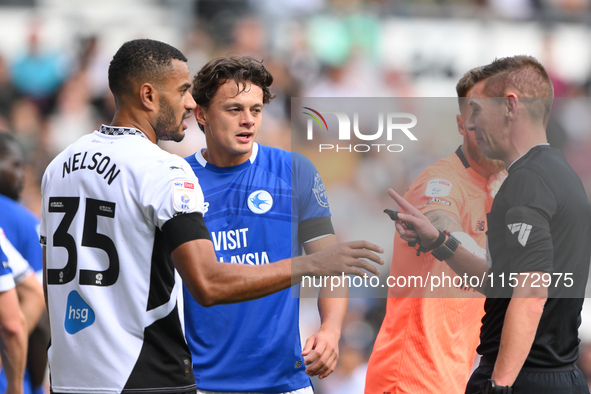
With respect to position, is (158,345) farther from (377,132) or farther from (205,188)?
(377,132)

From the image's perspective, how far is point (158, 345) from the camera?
3197 millimetres

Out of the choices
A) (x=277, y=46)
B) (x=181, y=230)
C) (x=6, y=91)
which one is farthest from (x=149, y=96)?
(x=6, y=91)

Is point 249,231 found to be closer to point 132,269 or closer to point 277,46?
point 132,269

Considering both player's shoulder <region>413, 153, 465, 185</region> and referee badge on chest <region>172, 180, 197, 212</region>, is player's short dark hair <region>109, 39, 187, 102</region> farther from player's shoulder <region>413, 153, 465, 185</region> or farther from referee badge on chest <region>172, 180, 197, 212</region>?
player's shoulder <region>413, 153, 465, 185</region>

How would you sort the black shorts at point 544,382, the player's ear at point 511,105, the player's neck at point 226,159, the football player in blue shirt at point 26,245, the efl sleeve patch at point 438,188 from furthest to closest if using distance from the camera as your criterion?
the football player in blue shirt at point 26,245, the player's neck at point 226,159, the efl sleeve patch at point 438,188, the player's ear at point 511,105, the black shorts at point 544,382

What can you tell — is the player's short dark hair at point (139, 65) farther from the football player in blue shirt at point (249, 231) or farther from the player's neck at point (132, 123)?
the football player in blue shirt at point (249, 231)

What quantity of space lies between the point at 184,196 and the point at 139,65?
694mm

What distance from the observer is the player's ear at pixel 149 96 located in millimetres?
Answer: 3441

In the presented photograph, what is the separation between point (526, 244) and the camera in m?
3.47

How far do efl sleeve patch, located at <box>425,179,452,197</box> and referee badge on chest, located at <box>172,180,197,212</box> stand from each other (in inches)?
47.9

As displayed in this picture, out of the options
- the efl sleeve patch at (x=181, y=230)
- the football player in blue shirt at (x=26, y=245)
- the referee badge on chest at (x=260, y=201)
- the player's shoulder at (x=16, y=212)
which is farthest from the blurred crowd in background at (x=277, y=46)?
the efl sleeve patch at (x=181, y=230)

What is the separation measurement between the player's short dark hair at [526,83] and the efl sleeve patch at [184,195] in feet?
4.89

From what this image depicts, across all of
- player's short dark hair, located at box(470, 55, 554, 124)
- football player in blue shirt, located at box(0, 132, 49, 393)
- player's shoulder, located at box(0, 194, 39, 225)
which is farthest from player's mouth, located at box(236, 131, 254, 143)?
player's shoulder, located at box(0, 194, 39, 225)

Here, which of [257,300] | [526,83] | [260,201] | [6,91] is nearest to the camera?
[526,83]
